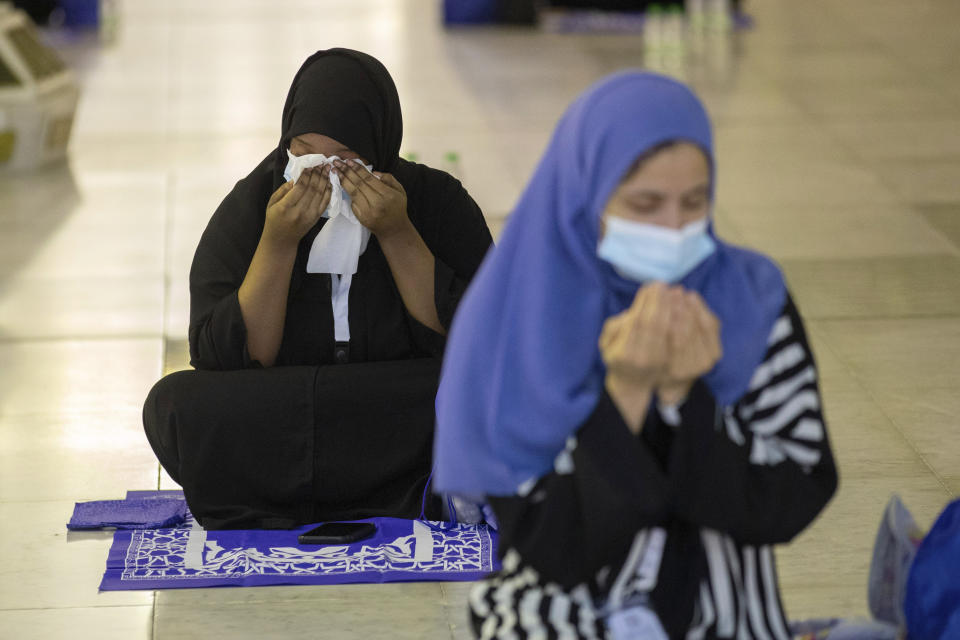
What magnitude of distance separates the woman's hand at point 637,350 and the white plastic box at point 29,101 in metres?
5.17

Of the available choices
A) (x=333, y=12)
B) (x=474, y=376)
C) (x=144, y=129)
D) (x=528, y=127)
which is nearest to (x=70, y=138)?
(x=144, y=129)

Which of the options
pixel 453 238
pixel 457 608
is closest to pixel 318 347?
pixel 453 238

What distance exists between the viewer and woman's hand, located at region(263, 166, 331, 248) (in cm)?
297

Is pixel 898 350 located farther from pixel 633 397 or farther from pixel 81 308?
pixel 81 308

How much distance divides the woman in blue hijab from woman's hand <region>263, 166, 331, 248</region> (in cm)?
95

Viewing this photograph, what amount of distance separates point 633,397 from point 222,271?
146cm

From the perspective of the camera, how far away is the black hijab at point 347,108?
3.00 m

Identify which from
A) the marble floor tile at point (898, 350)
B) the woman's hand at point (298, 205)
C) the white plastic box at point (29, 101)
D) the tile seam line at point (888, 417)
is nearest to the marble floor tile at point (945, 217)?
the marble floor tile at point (898, 350)

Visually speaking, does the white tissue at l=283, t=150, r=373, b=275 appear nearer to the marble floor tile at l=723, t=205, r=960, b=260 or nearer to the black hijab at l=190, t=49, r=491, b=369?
the black hijab at l=190, t=49, r=491, b=369

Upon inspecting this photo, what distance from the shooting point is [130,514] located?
3354 mm

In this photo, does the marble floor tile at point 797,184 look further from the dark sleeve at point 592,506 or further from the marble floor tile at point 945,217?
the dark sleeve at point 592,506

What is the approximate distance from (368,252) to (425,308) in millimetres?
190

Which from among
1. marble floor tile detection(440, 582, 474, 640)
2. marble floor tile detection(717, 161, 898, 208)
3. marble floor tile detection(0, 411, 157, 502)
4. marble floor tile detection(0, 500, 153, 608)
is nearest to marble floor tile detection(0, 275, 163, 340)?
marble floor tile detection(0, 411, 157, 502)

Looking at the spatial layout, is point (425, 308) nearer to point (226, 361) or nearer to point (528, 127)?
point (226, 361)
